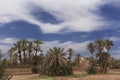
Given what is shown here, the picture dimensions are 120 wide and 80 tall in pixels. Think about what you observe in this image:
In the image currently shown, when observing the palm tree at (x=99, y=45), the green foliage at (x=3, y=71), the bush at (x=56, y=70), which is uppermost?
the palm tree at (x=99, y=45)

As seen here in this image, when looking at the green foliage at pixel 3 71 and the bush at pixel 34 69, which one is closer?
the green foliage at pixel 3 71

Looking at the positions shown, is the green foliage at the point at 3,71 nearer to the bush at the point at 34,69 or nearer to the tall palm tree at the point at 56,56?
the tall palm tree at the point at 56,56

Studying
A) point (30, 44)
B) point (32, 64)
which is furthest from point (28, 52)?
point (32, 64)

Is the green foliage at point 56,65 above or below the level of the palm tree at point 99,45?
below

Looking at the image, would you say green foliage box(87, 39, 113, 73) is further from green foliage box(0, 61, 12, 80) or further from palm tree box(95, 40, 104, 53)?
green foliage box(0, 61, 12, 80)

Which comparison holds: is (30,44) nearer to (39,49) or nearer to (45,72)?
(39,49)

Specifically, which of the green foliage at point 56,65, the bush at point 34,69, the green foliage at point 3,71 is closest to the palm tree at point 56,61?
the green foliage at point 56,65

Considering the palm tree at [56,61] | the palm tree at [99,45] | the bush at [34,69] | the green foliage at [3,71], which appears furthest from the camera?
the palm tree at [99,45]

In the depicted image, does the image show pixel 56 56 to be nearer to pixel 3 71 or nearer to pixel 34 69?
pixel 34 69

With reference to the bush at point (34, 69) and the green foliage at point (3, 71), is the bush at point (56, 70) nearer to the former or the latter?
the bush at point (34, 69)

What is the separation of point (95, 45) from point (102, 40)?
606 centimetres

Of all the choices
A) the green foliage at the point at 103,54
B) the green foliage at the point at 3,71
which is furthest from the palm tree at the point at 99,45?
the green foliage at the point at 3,71

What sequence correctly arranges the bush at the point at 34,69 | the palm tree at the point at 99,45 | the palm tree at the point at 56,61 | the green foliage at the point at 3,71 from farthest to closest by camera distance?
the palm tree at the point at 99,45, the bush at the point at 34,69, the palm tree at the point at 56,61, the green foliage at the point at 3,71

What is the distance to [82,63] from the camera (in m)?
146
